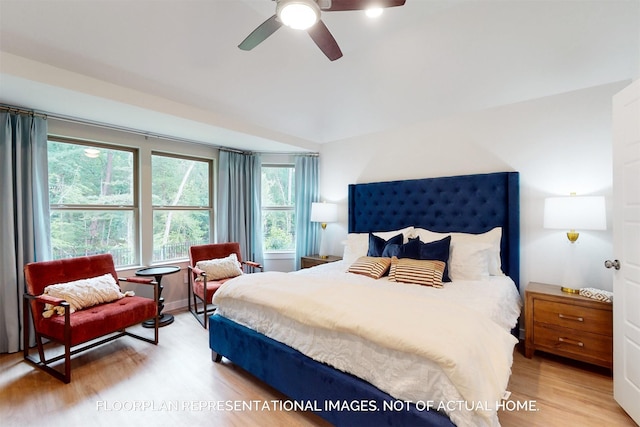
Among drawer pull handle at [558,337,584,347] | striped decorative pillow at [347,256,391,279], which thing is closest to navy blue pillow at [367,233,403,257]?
striped decorative pillow at [347,256,391,279]

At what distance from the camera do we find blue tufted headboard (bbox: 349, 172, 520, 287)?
9.61 ft

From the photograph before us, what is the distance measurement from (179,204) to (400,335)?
3.66 metres

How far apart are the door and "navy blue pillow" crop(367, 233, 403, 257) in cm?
169

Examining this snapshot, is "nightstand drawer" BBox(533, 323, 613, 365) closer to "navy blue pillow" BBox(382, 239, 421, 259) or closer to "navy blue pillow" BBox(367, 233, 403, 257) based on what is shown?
"navy blue pillow" BBox(382, 239, 421, 259)

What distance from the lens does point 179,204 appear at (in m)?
4.08

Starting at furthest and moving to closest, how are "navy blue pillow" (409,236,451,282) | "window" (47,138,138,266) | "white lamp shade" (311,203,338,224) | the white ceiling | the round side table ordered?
1. "white lamp shade" (311,203,338,224)
2. the round side table
3. "window" (47,138,138,266)
4. "navy blue pillow" (409,236,451,282)
5. the white ceiling

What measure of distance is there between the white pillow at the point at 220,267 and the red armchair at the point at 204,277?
51 millimetres

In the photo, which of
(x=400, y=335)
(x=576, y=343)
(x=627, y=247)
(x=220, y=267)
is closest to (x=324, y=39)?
(x=400, y=335)

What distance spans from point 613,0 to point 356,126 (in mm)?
2602

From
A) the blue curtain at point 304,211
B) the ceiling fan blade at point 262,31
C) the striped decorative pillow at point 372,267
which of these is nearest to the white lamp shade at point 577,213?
the striped decorative pillow at point 372,267

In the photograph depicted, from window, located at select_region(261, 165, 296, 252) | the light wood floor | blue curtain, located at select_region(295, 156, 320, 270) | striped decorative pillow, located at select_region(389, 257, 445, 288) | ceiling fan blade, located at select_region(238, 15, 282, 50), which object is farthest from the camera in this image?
window, located at select_region(261, 165, 296, 252)

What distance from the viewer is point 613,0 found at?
2021 millimetres

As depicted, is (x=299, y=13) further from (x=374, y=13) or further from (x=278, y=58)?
(x=278, y=58)

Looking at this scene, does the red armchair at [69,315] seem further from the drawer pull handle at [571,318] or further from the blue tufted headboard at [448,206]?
the drawer pull handle at [571,318]
